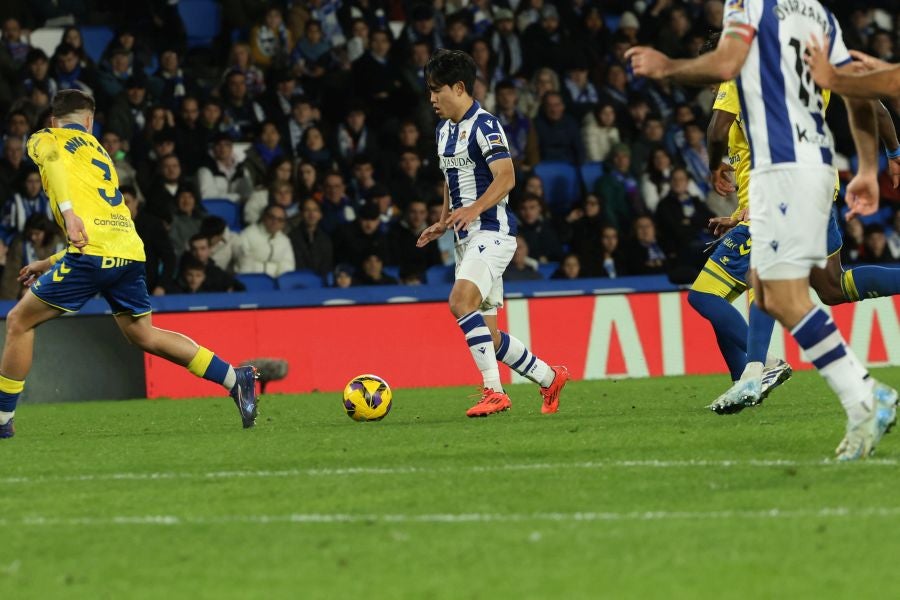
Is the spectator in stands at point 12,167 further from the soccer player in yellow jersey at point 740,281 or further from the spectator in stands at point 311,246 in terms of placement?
the soccer player in yellow jersey at point 740,281

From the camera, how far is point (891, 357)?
48.9ft

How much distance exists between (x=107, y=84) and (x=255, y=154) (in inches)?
72.4

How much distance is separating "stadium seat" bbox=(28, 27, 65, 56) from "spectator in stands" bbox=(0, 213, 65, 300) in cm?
392

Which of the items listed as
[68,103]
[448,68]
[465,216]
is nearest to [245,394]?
[465,216]

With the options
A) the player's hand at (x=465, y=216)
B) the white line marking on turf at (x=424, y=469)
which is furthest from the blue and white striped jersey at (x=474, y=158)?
the white line marking on turf at (x=424, y=469)

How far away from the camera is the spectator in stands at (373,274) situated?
15.9 m

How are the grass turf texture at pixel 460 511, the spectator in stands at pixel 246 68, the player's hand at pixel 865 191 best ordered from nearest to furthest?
the grass turf texture at pixel 460 511 → the player's hand at pixel 865 191 → the spectator in stands at pixel 246 68

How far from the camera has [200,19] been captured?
19766mm

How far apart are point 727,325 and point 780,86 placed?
3487 mm

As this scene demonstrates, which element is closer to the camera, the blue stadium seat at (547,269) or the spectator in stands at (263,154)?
the blue stadium seat at (547,269)

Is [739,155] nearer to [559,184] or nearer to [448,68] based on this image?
[448,68]

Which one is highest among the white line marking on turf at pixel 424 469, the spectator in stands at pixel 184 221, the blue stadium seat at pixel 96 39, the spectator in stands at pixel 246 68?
the blue stadium seat at pixel 96 39

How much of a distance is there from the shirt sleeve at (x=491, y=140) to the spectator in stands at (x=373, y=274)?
605 centimetres

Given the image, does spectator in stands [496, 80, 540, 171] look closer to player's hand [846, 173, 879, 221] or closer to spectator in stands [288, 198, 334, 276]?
spectator in stands [288, 198, 334, 276]
